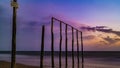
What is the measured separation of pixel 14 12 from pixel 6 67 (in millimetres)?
14495

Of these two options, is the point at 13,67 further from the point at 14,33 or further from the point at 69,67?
the point at 69,67

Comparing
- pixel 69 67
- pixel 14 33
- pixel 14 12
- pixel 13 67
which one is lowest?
pixel 69 67

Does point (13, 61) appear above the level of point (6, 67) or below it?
above

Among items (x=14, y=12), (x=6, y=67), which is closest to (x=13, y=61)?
(x=14, y=12)

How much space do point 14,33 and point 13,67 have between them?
1372 millimetres

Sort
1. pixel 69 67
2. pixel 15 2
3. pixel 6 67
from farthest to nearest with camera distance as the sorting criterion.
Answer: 1. pixel 69 67
2. pixel 6 67
3. pixel 15 2

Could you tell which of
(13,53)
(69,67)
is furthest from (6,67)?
(13,53)

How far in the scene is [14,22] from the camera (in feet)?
38.9

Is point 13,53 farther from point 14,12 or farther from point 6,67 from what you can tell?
point 6,67

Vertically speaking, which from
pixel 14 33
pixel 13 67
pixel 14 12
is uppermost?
pixel 14 12

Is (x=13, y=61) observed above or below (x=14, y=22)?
below

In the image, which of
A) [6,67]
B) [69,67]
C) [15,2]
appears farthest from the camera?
[69,67]

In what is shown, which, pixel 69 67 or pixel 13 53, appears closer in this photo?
pixel 13 53

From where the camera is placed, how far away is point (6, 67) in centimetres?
2559
